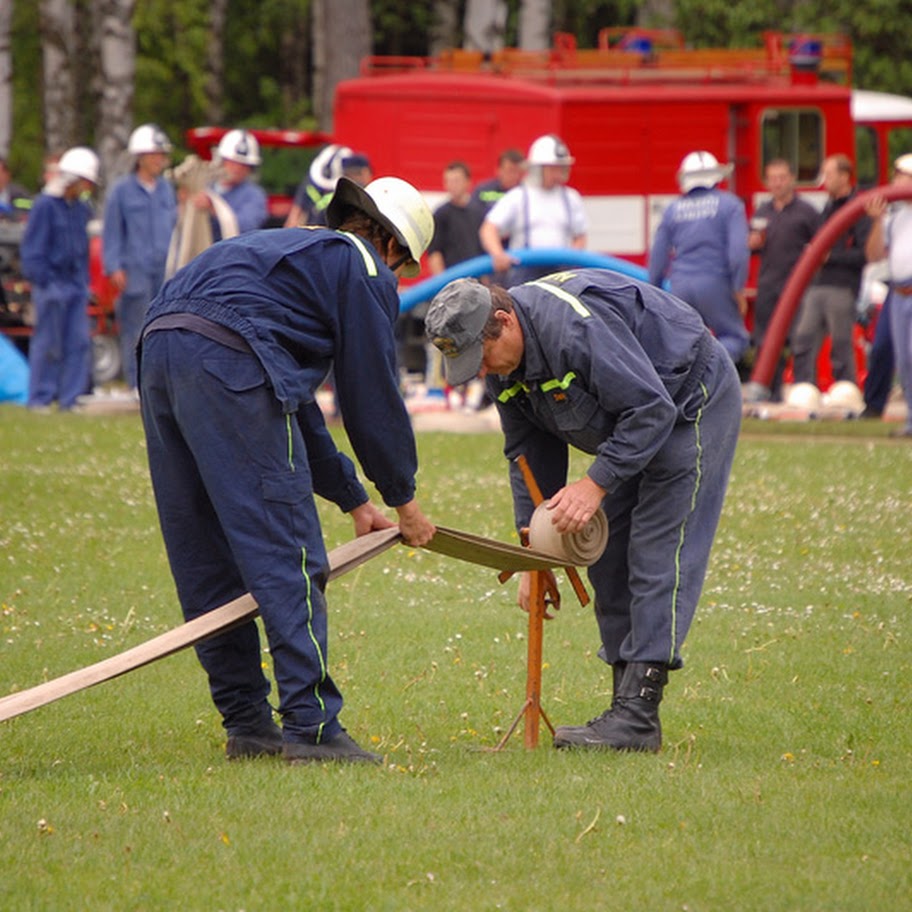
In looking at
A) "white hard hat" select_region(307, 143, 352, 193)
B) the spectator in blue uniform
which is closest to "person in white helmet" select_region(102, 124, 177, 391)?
"white hard hat" select_region(307, 143, 352, 193)

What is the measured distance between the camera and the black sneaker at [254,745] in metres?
6.46

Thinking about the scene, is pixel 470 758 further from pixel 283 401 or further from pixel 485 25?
pixel 485 25

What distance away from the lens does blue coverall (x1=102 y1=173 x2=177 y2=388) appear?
17672 millimetres

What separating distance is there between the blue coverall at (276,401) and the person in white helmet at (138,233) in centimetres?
1170

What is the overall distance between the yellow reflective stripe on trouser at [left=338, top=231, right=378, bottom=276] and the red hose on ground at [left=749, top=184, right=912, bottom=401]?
11420mm

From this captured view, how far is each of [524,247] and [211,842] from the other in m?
12.2

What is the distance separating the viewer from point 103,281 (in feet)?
73.9

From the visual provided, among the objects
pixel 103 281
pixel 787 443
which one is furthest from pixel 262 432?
pixel 103 281

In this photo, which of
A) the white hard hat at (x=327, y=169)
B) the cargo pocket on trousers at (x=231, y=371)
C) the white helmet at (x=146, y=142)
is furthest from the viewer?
the white helmet at (x=146, y=142)

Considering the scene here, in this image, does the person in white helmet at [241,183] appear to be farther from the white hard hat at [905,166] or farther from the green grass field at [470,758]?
the green grass field at [470,758]

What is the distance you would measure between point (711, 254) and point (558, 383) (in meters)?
10.3

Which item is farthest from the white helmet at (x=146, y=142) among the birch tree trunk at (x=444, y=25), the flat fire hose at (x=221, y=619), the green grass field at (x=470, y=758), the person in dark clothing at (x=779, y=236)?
the birch tree trunk at (x=444, y=25)

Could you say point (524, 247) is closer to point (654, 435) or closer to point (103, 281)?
point (103, 281)

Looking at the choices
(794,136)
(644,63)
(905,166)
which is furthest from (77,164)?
(794,136)
